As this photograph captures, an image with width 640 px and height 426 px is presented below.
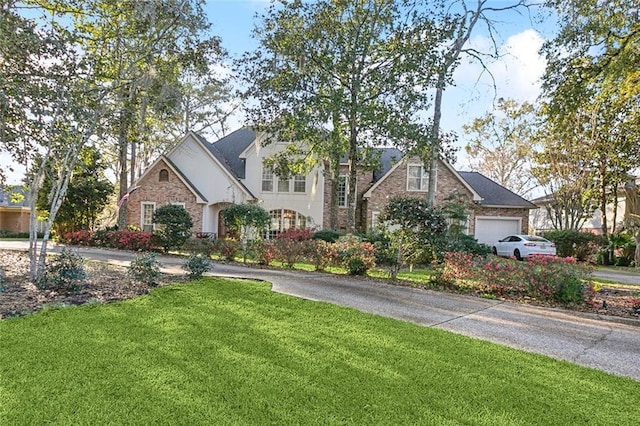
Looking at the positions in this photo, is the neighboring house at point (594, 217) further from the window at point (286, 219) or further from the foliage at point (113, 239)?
the foliage at point (113, 239)

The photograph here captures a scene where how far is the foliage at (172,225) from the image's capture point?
15.3m

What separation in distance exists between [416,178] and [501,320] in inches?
653

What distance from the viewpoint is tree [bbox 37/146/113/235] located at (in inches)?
774

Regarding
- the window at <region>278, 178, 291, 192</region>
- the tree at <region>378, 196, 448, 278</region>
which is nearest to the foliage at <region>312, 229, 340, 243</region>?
the window at <region>278, 178, 291, 192</region>

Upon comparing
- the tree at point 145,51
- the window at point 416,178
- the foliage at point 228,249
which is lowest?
the foliage at point 228,249

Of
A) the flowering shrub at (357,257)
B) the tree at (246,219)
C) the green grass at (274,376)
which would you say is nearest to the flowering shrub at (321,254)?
the flowering shrub at (357,257)

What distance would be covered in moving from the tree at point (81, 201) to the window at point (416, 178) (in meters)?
16.3

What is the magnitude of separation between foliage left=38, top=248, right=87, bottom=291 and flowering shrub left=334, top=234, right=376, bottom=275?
6.11 meters

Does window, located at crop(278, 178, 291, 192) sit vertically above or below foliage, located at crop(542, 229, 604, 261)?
above

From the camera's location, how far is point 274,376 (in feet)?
12.1

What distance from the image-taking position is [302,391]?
342 cm

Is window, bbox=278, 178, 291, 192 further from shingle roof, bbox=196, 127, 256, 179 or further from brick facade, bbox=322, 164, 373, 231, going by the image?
shingle roof, bbox=196, 127, 256, 179

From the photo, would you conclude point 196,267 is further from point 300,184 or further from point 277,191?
point 300,184

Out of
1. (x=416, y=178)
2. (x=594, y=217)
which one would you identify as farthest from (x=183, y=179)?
(x=594, y=217)
